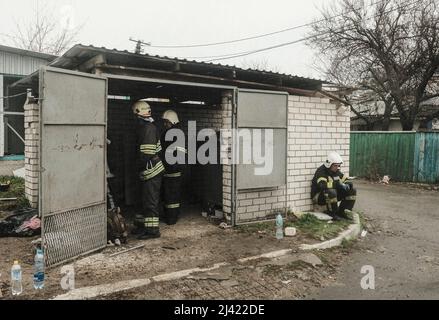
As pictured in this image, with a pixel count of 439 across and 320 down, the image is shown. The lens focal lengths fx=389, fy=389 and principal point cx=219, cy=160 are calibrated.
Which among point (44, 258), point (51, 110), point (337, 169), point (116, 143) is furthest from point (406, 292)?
point (116, 143)

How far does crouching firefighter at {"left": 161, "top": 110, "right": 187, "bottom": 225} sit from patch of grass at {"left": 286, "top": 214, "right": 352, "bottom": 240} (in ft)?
6.96

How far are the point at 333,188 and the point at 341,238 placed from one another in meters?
1.40

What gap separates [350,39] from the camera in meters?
20.3

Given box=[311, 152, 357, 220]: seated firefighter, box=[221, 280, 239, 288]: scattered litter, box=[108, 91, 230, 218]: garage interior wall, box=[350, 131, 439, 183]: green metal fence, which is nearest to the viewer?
box=[221, 280, 239, 288]: scattered litter

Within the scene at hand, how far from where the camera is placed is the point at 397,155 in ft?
51.3

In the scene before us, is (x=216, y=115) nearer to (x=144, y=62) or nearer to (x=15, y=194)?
(x=144, y=62)

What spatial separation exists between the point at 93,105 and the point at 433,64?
→ 1651cm

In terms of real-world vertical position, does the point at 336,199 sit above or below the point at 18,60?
below

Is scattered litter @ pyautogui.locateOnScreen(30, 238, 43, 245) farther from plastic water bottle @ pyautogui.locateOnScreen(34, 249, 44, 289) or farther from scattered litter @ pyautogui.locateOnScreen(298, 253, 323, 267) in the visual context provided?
scattered litter @ pyautogui.locateOnScreen(298, 253, 323, 267)

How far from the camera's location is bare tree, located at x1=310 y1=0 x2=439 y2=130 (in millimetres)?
17484

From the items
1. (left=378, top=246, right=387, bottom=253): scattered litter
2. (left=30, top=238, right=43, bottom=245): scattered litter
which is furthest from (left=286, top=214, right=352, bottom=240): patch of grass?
(left=30, top=238, right=43, bottom=245): scattered litter

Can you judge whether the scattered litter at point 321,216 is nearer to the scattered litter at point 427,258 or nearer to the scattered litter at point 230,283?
the scattered litter at point 427,258

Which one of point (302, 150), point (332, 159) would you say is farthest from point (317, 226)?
point (302, 150)
